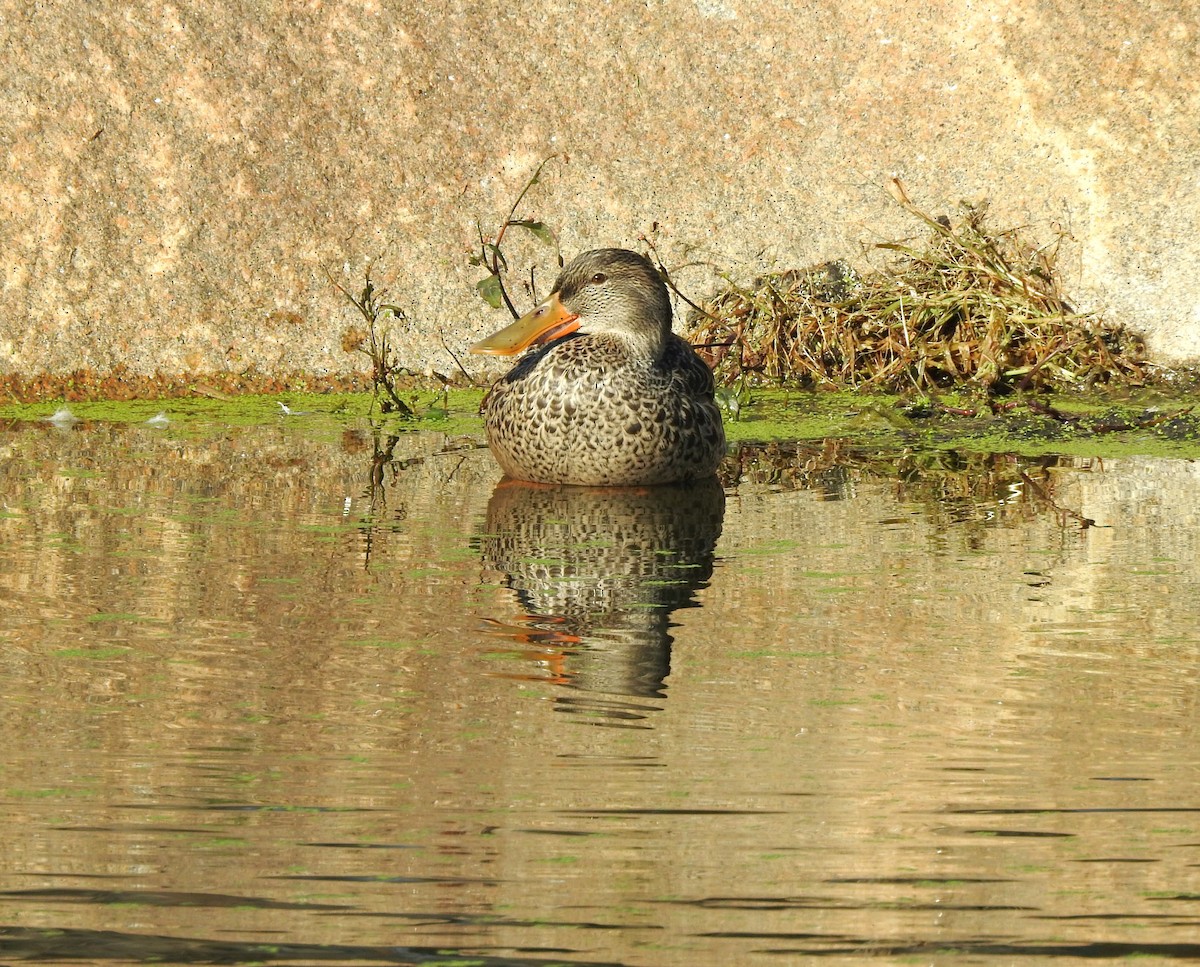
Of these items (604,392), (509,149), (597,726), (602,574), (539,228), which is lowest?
(597,726)

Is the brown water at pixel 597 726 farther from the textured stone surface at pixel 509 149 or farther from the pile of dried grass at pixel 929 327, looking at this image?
the textured stone surface at pixel 509 149

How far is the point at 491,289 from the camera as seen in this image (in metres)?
8.30

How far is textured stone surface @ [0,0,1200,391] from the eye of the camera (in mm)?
8578

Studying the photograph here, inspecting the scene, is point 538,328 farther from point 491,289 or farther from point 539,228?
point 539,228

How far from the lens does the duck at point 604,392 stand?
251 inches

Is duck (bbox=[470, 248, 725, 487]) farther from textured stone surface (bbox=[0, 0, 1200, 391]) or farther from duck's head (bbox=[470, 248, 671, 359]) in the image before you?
textured stone surface (bbox=[0, 0, 1200, 391])

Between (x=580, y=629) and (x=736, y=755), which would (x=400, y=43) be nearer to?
(x=580, y=629)

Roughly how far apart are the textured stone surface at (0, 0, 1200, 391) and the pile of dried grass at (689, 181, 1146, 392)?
0.70 ft

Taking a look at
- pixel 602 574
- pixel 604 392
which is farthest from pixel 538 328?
pixel 602 574

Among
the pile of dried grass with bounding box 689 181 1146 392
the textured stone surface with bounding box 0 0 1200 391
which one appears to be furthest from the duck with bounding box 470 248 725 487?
the textured stone surface with bounding box 0 0 1200 391

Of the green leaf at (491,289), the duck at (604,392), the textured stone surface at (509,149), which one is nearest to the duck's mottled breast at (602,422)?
the duck at (604,392)

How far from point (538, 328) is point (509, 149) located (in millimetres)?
2277

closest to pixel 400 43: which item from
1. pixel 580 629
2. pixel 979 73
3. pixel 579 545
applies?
pixel 979 73

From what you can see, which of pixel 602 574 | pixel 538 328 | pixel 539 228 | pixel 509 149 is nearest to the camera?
pixel 602 574
